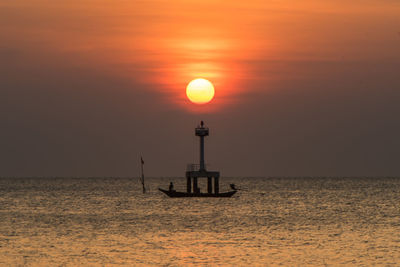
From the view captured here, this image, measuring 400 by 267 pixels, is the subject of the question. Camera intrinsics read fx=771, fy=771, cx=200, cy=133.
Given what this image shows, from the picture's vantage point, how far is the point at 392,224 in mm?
73500

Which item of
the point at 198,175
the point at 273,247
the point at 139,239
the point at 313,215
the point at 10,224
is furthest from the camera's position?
the point at 198,175

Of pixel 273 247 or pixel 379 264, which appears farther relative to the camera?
pixel 273 247

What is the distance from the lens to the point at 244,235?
60125mm

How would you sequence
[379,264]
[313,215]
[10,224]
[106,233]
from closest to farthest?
[379,264] → [106,233] → [10,224] → [313,215]

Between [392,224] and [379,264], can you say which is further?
[392,224]

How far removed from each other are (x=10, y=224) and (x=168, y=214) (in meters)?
20.5

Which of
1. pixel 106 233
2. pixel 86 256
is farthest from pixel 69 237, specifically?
pixel 86 256

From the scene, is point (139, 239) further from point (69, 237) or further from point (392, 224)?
point (392, 224)

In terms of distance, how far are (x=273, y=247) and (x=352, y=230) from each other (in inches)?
635

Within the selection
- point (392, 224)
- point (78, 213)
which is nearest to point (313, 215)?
point (392, 224)

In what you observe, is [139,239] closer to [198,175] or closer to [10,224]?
[10,224]

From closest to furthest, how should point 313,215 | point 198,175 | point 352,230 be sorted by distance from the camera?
point 352,230, point 313,215, point 198,175

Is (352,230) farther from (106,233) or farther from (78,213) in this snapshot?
(78,213)

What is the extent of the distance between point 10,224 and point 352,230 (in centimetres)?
3105
